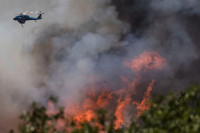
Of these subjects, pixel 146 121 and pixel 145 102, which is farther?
pixel 145 102

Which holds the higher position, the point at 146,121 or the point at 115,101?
the point at 115,101

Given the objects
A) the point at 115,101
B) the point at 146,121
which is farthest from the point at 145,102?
the point at 146,121

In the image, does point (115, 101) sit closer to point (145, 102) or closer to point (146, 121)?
point (145, 102)

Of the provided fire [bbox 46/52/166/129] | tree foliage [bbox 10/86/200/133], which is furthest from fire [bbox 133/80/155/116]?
tree foliage [bbox 10/86/200/133]

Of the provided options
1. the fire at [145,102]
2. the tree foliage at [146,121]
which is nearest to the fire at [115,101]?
the fire at [145,102]

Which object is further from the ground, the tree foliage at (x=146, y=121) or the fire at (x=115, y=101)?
the fire at (x=115, y=101)

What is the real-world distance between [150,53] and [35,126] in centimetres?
7111

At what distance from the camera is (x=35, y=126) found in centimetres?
2411

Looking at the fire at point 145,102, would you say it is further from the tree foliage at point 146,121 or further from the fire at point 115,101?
the tree foliage at point 146,121

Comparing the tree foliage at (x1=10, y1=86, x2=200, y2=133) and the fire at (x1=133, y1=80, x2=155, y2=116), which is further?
the fire at (x1=133, y1=80, x2=155, y2=116)

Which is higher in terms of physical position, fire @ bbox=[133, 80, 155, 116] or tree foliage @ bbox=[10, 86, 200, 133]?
fire @ bbox=[133, 80, 155, 116]

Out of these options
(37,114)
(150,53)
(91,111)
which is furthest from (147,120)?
(150,53)

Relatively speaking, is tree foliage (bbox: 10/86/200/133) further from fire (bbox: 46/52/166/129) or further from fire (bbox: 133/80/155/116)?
fire (bbox: 133/80/155/116)

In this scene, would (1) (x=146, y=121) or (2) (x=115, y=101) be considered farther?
(2) (x=115, y=101)
